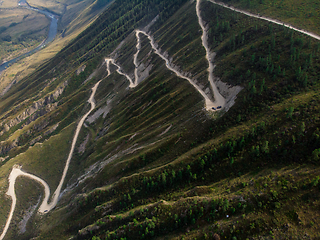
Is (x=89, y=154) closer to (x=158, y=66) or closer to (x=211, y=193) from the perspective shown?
(x=158, y=66)

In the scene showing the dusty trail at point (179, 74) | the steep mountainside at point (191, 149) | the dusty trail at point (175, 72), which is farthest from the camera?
the dusty trail at point (179, 74)

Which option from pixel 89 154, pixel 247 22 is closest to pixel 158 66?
pixel 247 22

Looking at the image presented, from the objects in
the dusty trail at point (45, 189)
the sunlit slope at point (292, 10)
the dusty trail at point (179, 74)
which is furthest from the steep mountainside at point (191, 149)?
the sunlit slope at point (292, 10)

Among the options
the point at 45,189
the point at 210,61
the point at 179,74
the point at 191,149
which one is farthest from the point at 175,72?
the point at 45,189

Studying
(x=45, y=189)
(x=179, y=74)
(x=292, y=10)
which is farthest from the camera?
(x=179, y=74)

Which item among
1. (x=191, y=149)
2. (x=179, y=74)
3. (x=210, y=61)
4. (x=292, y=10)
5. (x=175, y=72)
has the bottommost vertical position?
(x=191, y=149)

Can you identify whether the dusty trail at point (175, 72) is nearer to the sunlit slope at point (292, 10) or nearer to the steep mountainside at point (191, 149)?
the steep mountainside at point (191, 149)

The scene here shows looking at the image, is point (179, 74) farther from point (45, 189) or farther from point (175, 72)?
point (45, 189)

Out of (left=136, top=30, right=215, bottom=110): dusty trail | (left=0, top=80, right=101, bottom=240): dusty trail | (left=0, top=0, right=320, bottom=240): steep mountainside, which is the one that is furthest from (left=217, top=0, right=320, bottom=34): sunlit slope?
(left=0, top=80, right=101, bottom=240): dusty trail

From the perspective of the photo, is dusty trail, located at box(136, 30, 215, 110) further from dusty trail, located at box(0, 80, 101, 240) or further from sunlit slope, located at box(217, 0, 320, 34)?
dusty trail, located at box(0, 80, 101, 240)
